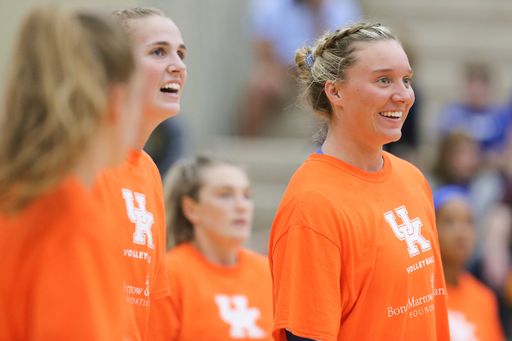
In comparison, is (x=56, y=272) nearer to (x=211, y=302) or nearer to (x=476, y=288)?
(x=211, y=302)

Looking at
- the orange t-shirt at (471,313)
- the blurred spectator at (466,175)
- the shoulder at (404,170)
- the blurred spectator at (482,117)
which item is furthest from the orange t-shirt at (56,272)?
the blurred spectator at (482,117)

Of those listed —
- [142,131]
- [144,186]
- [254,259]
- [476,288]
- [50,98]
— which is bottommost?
[476,288]

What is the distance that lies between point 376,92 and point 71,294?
4.81ft

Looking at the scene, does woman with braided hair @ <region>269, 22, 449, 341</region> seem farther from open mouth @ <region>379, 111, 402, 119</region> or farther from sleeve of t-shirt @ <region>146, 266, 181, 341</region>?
sleeve of t-shirt @ <region>146, 266, 181, 341</region>

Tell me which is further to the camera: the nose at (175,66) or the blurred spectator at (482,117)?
the blurred spectator at (482,117)

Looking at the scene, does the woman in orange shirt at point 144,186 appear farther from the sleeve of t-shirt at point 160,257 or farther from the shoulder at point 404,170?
the shoulder at point 404,170

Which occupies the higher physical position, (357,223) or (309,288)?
(357,223)

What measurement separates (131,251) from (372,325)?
0.94 metres

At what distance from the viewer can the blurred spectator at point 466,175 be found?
18.8 feet

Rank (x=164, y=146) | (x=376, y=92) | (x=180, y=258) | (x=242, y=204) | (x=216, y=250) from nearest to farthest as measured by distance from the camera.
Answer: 1. (x=376, y=92)
2. (x=180, y=258)
3. (x=216, y=250)
4. (x=242, y=204)
5. (x=164, y=146)

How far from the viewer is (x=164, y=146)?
20.1 ft

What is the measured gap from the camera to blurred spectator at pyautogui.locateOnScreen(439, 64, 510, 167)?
247 inches

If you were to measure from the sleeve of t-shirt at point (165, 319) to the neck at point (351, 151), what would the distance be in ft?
4.05

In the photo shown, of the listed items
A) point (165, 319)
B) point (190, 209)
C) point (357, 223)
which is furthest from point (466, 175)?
point (357, 223)
